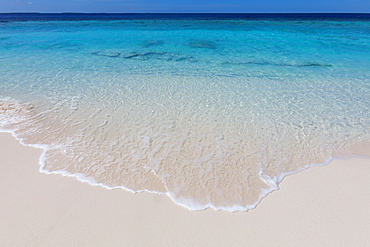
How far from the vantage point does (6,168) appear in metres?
3.89

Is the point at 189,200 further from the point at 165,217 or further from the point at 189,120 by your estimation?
the point at 189,120

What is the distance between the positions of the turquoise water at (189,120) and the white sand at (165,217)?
0.24m

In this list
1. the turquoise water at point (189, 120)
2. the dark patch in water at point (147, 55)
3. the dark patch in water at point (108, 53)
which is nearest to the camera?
the turquoise water at point (189, 120)

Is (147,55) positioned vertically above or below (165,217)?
below

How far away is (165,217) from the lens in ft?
9.96

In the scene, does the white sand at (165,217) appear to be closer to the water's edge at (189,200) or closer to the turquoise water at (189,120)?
the water's edge at (189,200)

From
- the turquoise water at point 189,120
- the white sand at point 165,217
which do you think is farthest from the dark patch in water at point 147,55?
the white sand at point 165,217

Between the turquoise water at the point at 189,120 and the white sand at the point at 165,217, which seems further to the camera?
the turquoise water at the point at 189,120

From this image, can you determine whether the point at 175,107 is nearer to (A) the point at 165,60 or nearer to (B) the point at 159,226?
(B) the point at 159,226

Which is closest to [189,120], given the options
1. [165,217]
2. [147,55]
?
[165,217]

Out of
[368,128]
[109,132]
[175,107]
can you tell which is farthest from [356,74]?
[109,132]

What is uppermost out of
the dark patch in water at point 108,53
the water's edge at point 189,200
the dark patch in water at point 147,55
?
the water's edge at point 189,200

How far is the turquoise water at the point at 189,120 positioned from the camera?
3.78 metres

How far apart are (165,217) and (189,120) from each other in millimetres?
2946
